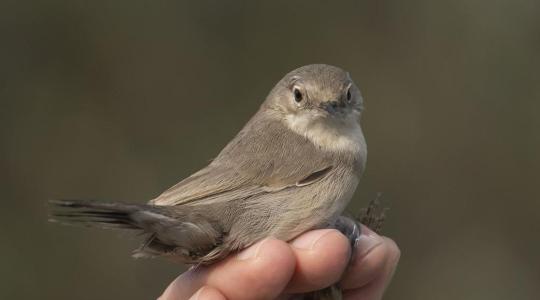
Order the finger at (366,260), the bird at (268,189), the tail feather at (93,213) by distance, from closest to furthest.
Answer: the tail feather at (93,213) → the bird at (268,189) → the finger at (366,260)

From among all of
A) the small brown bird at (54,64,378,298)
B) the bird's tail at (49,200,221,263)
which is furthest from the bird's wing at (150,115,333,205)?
the bird's tail at (49,200,221,263)

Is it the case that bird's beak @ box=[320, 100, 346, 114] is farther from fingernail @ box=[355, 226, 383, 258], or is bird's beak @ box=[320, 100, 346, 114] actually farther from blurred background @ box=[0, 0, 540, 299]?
blurred background @ box=[0, 0, 540, 299]

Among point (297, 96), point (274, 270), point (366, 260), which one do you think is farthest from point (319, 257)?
point (297, 96)

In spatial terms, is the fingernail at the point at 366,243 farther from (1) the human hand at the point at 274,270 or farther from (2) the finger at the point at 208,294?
(2) the finger at the point at 208,294

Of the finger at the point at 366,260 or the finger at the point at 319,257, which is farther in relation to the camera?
the finger at the point at 366,260

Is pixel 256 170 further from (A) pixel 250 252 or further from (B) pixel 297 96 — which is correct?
→ (B) pixel 297 96

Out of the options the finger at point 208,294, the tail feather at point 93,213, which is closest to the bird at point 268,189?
the tail feather at point 93,213
